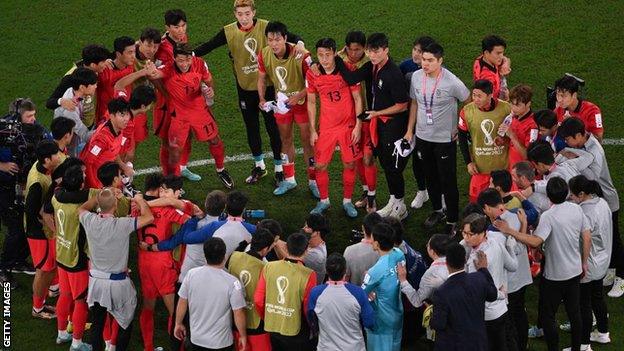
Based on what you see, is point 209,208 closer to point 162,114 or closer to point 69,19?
point 162,114

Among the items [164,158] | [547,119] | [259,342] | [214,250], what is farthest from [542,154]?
[164,158]

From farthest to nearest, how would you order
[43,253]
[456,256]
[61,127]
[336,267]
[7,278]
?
[7,278], [61,127], [43,253], [336,267], [456,256]

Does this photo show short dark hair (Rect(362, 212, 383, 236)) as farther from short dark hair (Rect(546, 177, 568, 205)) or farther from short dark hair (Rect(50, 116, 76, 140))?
short dark hair (Rect(50, 116, 76, 140))

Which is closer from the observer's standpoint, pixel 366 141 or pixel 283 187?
pixel 366 141

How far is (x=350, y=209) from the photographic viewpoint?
40.9 ft

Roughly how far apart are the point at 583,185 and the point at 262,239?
2905 mm

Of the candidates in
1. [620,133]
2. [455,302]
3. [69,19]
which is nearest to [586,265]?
[455,302]

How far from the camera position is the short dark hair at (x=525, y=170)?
32.6 feet

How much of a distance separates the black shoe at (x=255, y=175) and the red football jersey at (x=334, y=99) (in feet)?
4.88

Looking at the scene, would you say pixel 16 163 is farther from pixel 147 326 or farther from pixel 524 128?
pixel 524 128

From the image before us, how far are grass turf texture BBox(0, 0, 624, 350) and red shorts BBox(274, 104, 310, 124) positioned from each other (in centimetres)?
95

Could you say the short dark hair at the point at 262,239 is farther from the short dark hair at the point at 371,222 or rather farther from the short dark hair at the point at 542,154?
the short dark hair at the point at 542,154

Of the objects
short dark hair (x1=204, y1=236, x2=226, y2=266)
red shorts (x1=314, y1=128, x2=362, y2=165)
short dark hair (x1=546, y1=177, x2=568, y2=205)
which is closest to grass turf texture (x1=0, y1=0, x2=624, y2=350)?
red shorts (x1=314, y1=128, x2=362, y2=165)

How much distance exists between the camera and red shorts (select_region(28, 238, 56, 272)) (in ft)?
34.8
